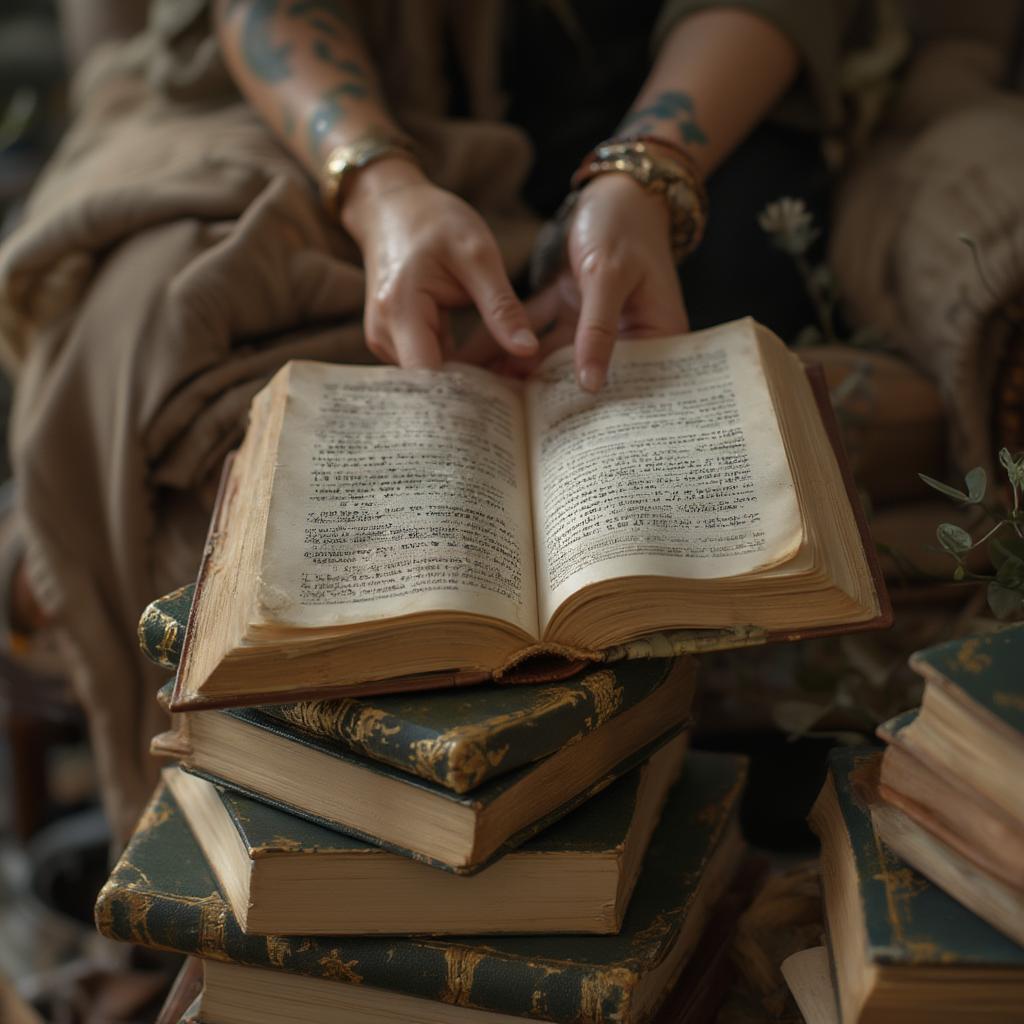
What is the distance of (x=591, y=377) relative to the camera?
0.80 metres

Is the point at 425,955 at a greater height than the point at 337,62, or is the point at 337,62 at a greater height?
the point at 337,62

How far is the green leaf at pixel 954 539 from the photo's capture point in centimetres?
66

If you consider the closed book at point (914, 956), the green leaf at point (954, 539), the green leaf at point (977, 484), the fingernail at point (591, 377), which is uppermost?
the fingernail at point (591, 377)

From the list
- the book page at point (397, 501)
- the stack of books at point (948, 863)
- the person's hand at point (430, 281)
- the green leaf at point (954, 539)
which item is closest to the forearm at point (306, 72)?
the person's hand at point (430, 281)

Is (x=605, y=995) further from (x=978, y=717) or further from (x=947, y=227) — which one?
(x=947, y=227)

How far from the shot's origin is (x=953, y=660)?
54 centimetres

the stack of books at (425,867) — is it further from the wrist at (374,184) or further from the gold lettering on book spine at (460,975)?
the wrist at (374,184)

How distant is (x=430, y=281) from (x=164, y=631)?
37 centimetres

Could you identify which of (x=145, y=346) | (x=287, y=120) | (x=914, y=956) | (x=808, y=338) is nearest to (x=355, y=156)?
(x=287, y=120)

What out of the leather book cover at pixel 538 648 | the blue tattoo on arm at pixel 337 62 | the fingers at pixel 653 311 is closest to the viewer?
the leather book cover at pixel 538 648

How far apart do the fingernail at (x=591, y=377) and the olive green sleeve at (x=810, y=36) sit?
0.55 m

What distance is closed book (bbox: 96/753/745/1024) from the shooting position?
0.62 metres

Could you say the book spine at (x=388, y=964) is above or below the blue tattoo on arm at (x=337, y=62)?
below

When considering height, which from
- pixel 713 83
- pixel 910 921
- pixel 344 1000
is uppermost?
pixel 713 83
